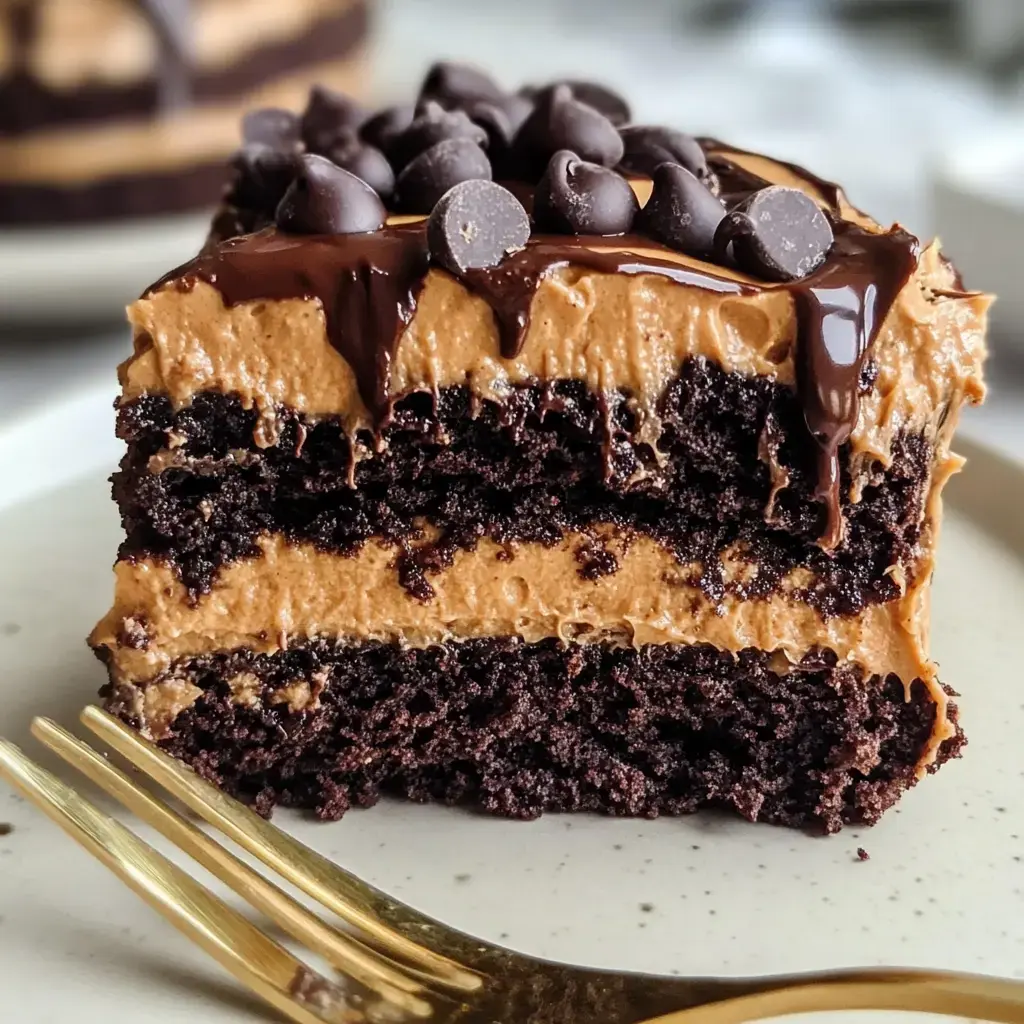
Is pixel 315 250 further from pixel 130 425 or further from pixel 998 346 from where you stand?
pixel 998 346

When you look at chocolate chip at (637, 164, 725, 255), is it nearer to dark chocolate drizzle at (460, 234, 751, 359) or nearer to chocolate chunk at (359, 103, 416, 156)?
dark chocolate drizzle at (460, 234, 751, 359)

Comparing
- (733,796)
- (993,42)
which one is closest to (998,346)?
(733,796)

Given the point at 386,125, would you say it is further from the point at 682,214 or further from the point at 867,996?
the point at 867,996

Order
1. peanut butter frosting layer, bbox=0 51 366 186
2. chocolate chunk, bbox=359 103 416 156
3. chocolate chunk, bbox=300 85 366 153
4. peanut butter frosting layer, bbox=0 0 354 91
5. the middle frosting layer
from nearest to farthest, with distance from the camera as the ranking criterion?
the middle frosting layer < chocolate chunk, bbox=359 103 416 156 < chocolate chunk, bbox=300 85 366 153 < peanut butter frosting layer, bbox=0 0 354 91 < peanut butter frosting layer, bbox=0 51 366 186

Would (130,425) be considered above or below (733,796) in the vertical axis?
above

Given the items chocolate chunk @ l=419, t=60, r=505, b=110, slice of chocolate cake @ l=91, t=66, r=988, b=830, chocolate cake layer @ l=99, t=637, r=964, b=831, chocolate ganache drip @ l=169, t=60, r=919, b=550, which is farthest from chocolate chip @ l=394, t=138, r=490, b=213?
chocolate cake layer @ l=99, t=637, r=964, b=831

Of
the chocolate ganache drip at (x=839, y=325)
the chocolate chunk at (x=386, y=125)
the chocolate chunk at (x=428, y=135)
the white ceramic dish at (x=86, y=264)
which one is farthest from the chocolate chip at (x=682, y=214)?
the white ceramic dish at (x=86, y=264)

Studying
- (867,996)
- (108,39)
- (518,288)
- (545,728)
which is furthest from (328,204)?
(108,39)
